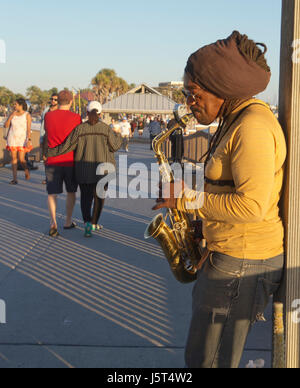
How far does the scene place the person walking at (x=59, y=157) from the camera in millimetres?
6863

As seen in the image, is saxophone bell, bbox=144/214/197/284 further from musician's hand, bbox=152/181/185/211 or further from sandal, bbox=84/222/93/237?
sandal, bbox=84/222/93/237

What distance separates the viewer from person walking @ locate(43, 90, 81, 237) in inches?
270

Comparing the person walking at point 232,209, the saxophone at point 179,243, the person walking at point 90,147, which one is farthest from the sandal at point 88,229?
the person walking at point 232,209

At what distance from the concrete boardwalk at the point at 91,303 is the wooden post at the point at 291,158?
1505mm

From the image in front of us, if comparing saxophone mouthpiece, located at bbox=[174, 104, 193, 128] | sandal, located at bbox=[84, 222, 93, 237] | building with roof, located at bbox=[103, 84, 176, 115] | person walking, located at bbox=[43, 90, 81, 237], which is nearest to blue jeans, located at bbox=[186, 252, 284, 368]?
saxophone mouthpiece, located at bbox=[174, 104, 193, 128]

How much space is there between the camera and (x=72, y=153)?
7.08 m

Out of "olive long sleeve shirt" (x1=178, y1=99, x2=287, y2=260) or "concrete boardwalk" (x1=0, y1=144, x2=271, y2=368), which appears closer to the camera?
"olive long sleeve shirt" (x1=178, y1=99, x2=287, y2=260)

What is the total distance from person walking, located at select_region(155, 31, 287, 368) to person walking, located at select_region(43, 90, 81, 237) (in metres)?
4.83

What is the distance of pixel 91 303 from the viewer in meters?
4.63

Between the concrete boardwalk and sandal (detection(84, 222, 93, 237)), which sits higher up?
sandal (detection(84, 222, 93, 237))

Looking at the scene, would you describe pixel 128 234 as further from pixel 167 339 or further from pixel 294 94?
pixel 294 94

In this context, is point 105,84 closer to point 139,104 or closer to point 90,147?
point 139,104
